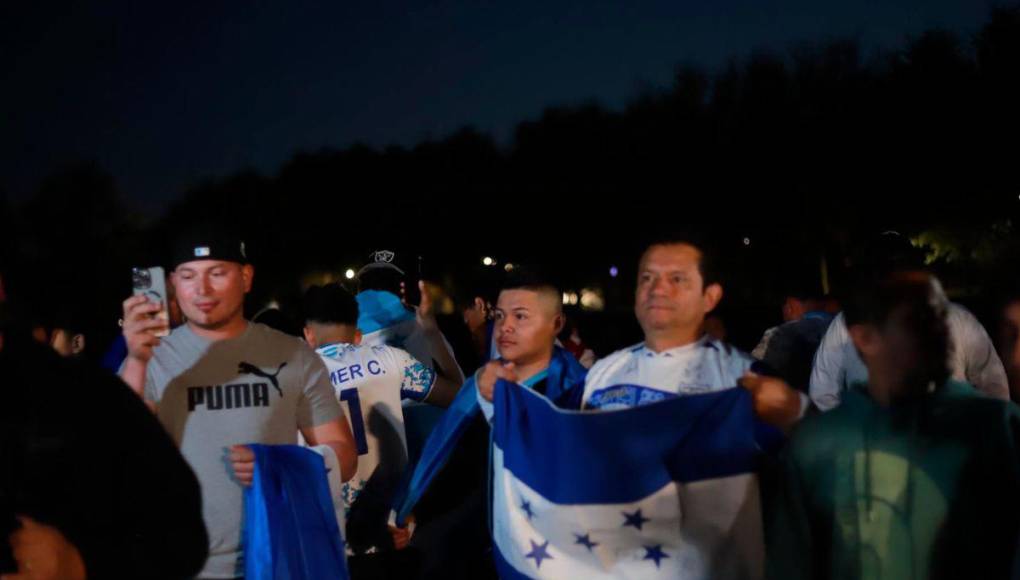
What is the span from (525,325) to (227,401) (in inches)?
57.7

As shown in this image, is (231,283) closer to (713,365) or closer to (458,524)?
(713,365)

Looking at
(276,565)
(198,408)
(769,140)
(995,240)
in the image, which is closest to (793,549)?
(276,565)

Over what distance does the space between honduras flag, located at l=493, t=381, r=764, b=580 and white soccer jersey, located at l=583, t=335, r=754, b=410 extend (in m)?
0.20

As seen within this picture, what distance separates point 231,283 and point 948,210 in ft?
102

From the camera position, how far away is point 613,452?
3.65 meters

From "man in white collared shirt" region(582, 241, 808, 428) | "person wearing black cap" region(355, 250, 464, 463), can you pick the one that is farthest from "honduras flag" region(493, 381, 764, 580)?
"person wearing black cap" region(355, 250, 464, 463)

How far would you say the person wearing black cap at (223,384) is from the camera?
397cm

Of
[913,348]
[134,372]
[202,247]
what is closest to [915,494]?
[913,348]

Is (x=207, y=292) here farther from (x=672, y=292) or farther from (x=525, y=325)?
(x=672, y=292)

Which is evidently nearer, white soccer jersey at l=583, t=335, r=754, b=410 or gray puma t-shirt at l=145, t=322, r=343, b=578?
white soccer jersey at l=583, t=335, r=754, b=410

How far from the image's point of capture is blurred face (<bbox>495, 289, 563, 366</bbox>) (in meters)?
4.88

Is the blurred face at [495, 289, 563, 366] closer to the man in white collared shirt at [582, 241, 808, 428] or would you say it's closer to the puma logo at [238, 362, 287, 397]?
the man in white collared shirt at [582, 241, 808, 428]

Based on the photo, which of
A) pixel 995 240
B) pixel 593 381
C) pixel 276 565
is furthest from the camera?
pixel 995 240

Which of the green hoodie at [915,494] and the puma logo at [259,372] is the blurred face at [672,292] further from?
the puma logo at [259,372]
